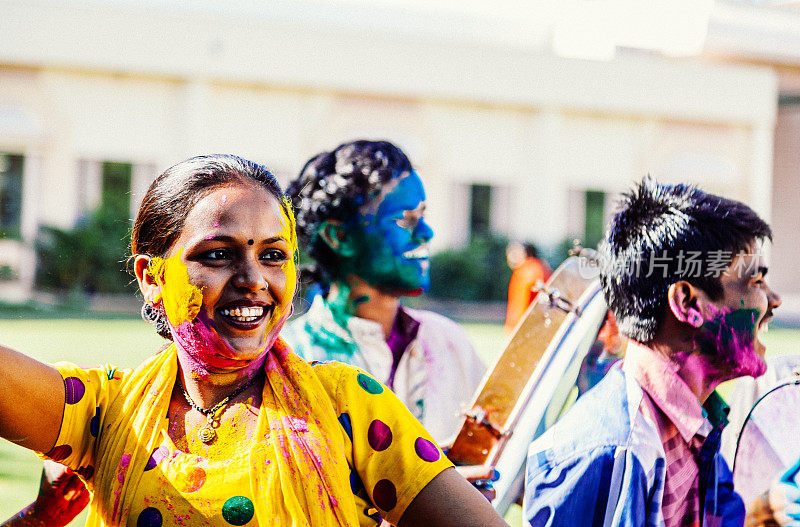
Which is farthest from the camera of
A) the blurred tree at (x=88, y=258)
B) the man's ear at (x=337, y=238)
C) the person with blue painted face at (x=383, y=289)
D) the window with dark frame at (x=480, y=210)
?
the window with dark frame at (x=480, y=210)

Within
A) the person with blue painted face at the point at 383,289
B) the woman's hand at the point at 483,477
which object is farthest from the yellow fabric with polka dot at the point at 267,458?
the person with blue painted face at the point at 383,289

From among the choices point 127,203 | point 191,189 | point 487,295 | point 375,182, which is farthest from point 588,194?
point 191,189

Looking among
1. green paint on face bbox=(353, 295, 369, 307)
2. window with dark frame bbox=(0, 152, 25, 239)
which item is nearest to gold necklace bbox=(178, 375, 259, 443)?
green paint on face bbox=(353, 295, 369, 307)

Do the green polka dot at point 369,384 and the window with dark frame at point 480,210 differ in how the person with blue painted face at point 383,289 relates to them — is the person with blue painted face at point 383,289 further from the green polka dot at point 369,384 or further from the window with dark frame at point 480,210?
the window with dark frame at point 480,210

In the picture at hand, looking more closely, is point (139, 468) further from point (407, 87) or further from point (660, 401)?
point (407, 87)

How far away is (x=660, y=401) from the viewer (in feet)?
7.22

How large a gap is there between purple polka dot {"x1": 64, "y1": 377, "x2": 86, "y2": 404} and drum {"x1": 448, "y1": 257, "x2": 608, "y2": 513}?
1.19 meters

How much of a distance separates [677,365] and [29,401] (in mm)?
1481

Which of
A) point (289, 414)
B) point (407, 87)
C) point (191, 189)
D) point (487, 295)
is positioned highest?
point (407, 87)

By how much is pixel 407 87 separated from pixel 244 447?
17610 millimetres

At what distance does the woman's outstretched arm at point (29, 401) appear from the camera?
166 cm

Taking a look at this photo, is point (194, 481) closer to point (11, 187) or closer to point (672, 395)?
point (672, 395)

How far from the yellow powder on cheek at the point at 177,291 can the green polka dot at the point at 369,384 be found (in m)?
0.36

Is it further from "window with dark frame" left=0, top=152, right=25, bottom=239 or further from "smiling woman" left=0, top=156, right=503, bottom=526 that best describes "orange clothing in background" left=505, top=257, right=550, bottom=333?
"window with dark frame" left=0, top=152, right=25, bottom=239
